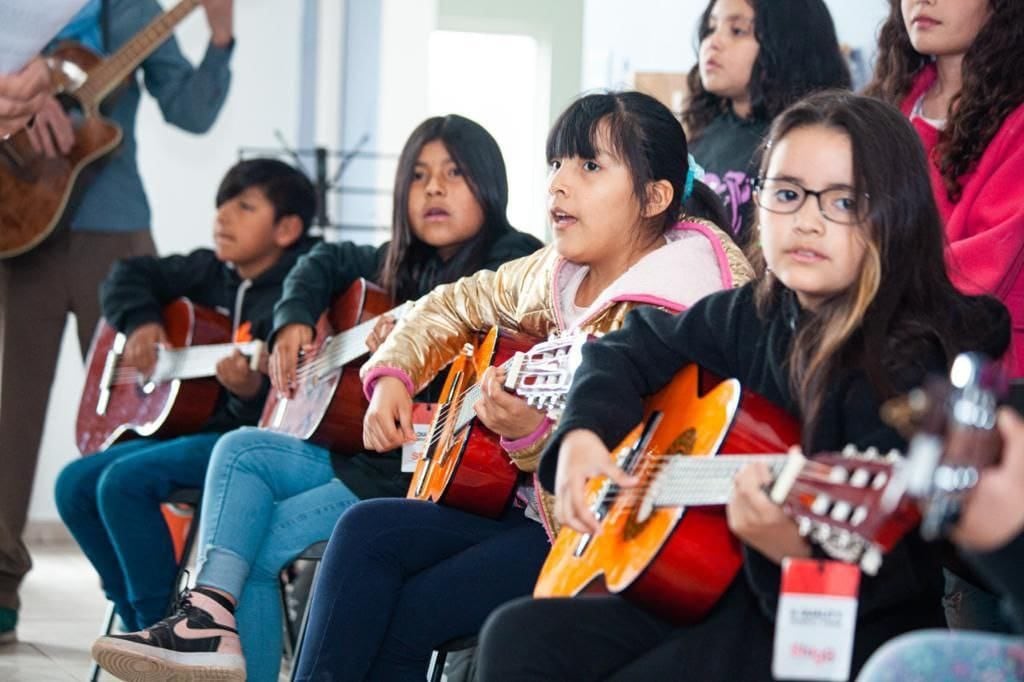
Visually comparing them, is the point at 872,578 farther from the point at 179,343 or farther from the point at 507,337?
the point at 179,343

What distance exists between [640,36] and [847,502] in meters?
3.78

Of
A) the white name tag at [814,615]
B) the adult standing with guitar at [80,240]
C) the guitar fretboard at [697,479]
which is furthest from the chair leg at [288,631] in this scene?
the white name tag at [814,615]

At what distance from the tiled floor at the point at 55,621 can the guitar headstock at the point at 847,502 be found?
2.33m

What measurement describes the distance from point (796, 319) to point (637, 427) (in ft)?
0.92

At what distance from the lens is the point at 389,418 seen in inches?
108

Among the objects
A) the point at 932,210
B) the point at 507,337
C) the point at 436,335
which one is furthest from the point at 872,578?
the point at 436,335

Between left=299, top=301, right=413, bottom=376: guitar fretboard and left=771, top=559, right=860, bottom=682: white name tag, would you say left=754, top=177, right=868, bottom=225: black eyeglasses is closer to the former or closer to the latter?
left=771, top=559, right=860, bottom=682: white name tag

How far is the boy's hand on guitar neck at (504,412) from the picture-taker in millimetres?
2440

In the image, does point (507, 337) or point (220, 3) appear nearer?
point (507, 337)

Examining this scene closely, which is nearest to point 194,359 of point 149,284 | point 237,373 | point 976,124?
point 237,373

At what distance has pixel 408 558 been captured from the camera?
249 centimetres

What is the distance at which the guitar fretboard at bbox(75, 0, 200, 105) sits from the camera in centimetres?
423

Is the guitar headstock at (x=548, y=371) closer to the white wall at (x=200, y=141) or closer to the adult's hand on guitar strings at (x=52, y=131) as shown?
the adult's hand on guitar strings at (x=52, y=131)

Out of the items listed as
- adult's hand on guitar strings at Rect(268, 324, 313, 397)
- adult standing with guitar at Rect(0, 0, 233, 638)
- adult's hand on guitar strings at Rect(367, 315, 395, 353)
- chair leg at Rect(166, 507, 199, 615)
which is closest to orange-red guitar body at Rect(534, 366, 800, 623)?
adult's hand on guitar strings at Rect(367, 315, 395, 353)
